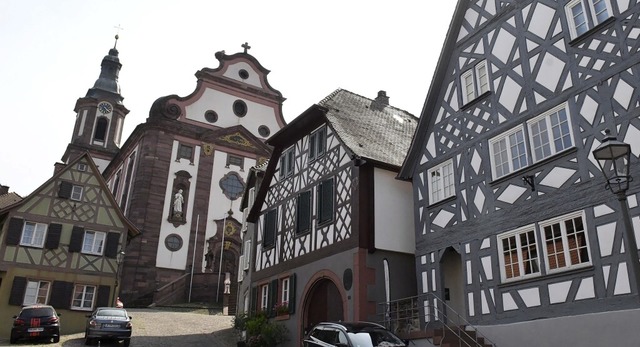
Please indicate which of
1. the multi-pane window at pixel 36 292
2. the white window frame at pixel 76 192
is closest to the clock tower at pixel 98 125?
the white window frame at pixel 76 192

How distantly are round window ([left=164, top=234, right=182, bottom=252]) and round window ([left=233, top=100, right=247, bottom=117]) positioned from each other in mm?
11881

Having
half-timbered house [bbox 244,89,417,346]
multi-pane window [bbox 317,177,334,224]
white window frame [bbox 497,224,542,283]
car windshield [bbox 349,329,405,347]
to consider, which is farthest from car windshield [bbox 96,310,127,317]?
white window frame [bbox 497,224,542,283]

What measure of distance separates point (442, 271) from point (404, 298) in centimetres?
167

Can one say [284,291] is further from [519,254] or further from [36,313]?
[519,254]

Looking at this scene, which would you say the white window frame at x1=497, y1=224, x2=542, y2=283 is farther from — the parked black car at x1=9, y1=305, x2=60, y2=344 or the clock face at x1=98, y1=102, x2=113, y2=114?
the clock face at x1=98, y1=102, x2=113, y2=114

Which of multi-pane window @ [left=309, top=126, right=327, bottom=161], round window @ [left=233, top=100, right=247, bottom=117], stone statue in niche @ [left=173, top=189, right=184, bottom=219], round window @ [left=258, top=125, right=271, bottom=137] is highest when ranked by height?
round window @ [left=233, top=100, right=247, bottom=117]

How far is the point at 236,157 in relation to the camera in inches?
1944

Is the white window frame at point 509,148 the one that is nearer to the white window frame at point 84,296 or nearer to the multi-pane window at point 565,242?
the multi-pane window at point 565,242

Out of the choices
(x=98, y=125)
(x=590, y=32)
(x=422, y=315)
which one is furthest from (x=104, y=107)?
(x=590, y=32)

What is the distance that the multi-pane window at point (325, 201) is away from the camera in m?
21.2

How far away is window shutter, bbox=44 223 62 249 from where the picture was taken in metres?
29.8

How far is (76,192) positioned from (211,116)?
60.9 ft

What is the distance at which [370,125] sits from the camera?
2338cm

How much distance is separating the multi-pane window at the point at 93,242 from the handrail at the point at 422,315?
18.7m
